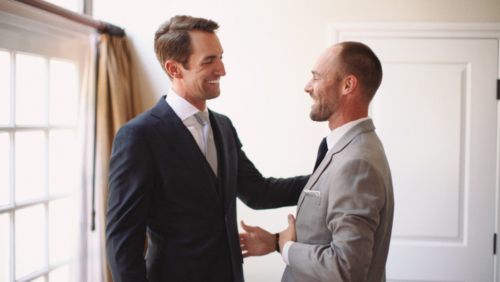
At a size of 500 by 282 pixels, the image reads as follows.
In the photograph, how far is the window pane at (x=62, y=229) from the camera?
6.61ft

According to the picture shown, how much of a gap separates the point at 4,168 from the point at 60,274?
828mm

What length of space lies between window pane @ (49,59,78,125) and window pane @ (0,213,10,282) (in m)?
0.60

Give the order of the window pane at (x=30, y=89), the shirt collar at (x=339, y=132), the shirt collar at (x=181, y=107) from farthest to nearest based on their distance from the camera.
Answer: the window pane at (x=30, y=89)
the shirt collar at (x=181, y=107)
the shirt collar at (x=339, y=132)

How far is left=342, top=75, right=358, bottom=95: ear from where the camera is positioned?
125 centimetres

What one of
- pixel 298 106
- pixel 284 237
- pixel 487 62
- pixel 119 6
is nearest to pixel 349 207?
pixel 284 237

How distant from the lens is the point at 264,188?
1.69 m

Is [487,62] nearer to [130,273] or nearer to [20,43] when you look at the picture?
[130,273]

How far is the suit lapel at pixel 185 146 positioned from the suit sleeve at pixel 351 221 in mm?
460

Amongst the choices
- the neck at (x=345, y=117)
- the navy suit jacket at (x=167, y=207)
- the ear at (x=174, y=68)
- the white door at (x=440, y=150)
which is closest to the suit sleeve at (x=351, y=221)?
the neck at (x=345, y=117)

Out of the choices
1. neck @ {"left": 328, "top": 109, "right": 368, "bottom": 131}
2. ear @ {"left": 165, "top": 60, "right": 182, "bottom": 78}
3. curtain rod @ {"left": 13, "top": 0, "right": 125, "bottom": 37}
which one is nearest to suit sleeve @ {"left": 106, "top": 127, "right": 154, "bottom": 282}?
ear @ {"left": 165, "top": 60, "right": 182, "bottom": 78}

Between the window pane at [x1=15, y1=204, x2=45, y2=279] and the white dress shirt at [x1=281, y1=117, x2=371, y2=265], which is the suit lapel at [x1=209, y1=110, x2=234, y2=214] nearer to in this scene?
the white dress shirt at [x1=281, y1=117, x2=371, y2=265]

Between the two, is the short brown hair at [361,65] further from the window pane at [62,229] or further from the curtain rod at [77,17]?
the window pane at [62,229]

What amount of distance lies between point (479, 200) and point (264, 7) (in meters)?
1.97

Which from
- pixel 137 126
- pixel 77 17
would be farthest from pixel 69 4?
pixel 137 126
